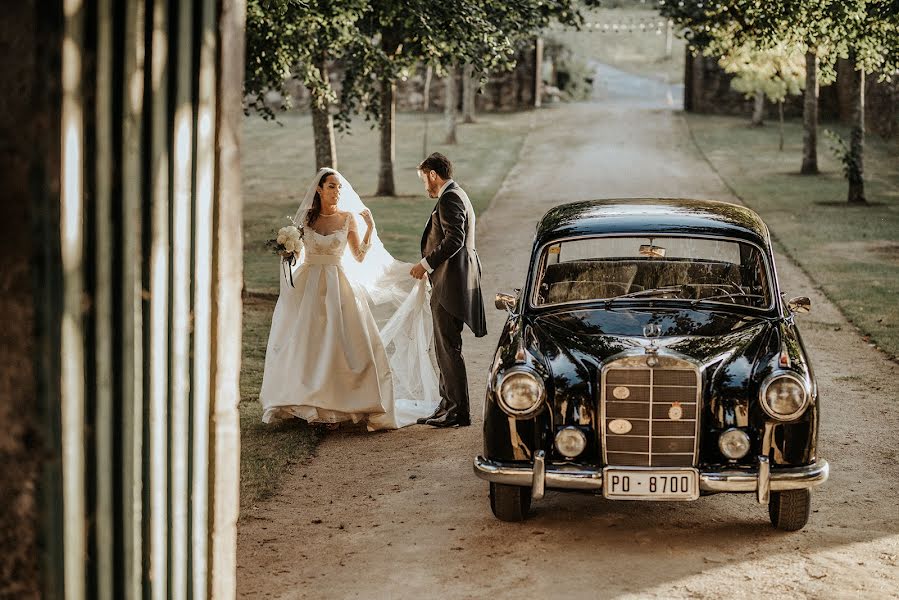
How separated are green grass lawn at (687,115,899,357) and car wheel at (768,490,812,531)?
5.71 metres

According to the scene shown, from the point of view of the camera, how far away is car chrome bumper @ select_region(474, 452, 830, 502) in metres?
6.05

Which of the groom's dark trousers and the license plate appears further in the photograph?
the groom's dark trousers

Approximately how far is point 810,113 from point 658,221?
22.1 meters

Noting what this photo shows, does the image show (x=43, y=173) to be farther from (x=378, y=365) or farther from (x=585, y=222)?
(x=378, y=365)

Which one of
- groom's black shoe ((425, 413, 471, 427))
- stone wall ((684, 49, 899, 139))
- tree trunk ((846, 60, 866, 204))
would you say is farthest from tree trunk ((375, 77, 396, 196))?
stone wall ((684, 49, 899, 139))

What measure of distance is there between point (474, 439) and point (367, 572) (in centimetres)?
261

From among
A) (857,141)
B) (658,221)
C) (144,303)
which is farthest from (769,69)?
(144,303)

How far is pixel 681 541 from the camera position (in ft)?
20.8

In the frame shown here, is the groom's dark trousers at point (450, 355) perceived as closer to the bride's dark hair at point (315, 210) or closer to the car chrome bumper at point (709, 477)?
the bride's dark hair at point (315, 210)

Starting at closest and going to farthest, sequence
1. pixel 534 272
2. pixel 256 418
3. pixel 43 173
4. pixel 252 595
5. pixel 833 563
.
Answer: pixel 43 173 → pixel 252 595 → pixel 833 563 → pixel 534 272 → pixel 256 418

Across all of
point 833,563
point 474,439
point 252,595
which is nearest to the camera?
point 252,595

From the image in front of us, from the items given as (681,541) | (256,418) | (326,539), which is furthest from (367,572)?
(256,418)

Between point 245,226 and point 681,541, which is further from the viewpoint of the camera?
point 245,226

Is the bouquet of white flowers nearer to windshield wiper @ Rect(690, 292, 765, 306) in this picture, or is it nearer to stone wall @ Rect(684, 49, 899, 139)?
windshield wiper @ Rect(690, 292, 765, 306)
